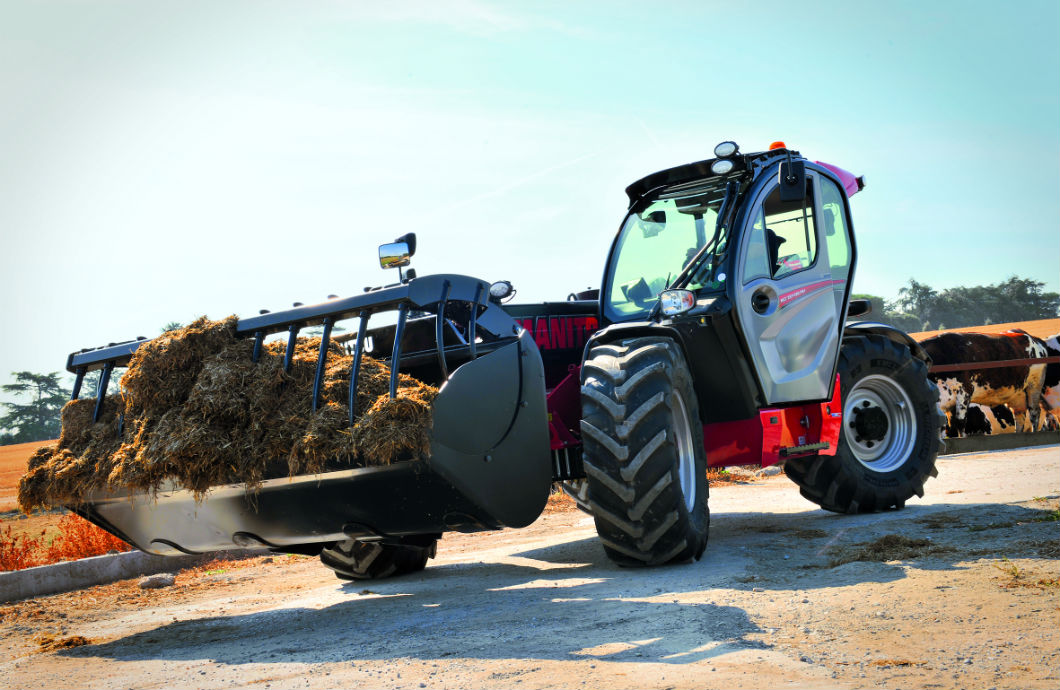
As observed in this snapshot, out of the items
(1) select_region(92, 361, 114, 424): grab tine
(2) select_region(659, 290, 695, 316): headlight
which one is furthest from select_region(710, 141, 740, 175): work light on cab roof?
(1) select_region(92, 361, 114, 424): grab tine

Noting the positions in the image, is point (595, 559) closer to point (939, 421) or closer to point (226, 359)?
point (226, 359)

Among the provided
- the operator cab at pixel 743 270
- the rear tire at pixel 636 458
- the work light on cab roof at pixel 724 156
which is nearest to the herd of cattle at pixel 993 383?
the operator cab at pixel 743 270

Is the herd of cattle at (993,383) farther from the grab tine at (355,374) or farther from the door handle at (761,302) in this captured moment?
the grab tine at (355,374)

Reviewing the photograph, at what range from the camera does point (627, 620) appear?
4.80 metres

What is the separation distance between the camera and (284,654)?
16.3ft

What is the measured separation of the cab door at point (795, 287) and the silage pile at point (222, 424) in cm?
305

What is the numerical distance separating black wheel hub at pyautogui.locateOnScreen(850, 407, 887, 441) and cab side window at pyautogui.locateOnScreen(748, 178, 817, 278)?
2.10 m

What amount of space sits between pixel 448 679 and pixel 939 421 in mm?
6851

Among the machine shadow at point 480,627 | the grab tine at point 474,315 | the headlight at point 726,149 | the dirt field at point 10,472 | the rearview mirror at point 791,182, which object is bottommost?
the machine shadow at point 480,627

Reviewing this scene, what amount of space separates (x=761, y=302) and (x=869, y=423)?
263cm

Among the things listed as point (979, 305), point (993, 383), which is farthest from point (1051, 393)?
point (979, 305)

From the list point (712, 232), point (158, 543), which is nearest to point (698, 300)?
point (712, 232)

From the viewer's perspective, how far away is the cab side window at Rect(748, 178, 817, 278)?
24.8 ft

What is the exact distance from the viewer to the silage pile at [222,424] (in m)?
5.31
